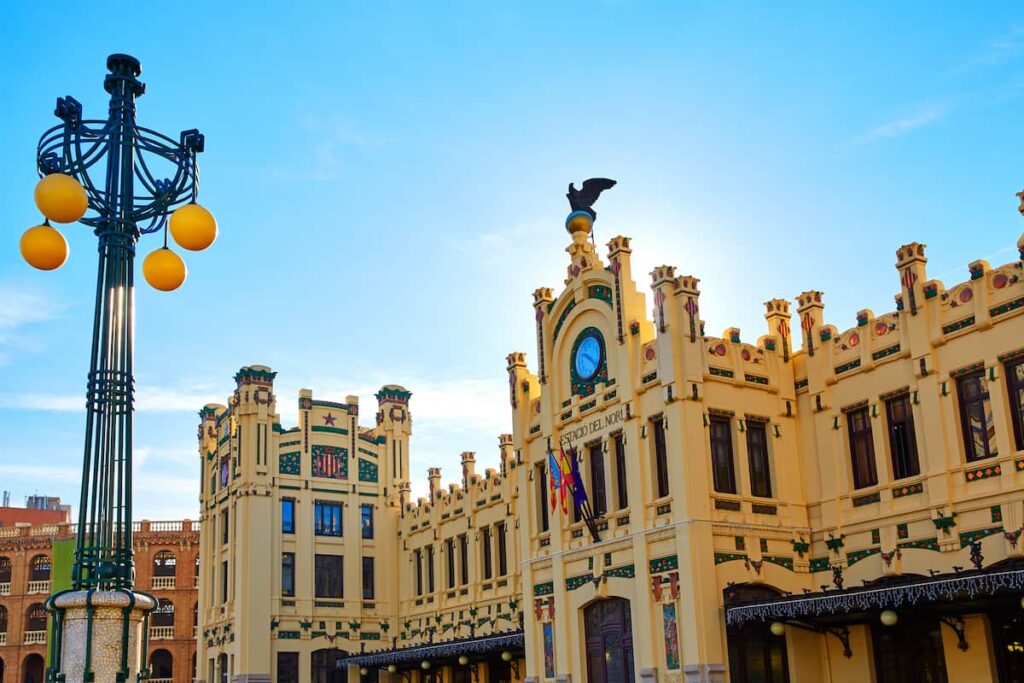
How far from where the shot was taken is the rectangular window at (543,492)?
1226 inches

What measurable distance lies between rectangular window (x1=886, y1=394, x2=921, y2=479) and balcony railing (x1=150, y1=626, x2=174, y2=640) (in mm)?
52327

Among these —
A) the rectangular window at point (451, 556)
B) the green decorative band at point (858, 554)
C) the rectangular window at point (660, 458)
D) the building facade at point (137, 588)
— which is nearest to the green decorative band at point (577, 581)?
the rectangular window at point (660, 458)

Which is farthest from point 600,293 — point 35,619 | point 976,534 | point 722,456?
point 35,619

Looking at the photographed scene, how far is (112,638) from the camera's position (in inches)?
441

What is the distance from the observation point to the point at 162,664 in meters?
66.9

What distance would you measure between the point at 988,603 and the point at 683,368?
8.31m

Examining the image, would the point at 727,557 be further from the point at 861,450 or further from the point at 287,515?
the point at 287,515

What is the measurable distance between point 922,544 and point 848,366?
451 centimetres

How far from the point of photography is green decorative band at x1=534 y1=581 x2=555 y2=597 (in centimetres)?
2994

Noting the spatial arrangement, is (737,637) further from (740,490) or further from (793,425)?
(793,425)

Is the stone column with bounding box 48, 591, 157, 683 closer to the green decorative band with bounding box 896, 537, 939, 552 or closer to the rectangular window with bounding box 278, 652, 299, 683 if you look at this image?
the green decorative band with bounding box 896, 537, 939, 552

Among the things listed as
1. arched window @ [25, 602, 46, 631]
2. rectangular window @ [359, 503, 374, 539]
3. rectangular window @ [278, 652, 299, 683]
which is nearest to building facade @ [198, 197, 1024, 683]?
rectangular window @ [278, 652, 299, 683]

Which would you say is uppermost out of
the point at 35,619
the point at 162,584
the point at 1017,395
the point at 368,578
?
the point at 162,584

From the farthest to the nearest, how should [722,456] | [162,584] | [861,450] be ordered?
1. [162,584]
2. [722,456]
3. [861,450]
